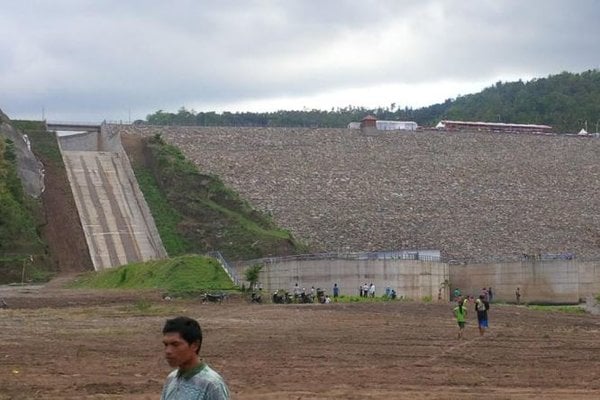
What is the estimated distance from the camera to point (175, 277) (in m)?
42.5

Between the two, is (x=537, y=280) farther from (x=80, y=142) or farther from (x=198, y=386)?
(x=198, y=386)

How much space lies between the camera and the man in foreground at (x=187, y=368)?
5910 millimetres

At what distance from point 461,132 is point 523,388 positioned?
73660mm

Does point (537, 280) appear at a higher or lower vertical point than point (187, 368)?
lower

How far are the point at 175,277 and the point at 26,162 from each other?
28.5 m

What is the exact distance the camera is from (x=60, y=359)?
18.7 meters

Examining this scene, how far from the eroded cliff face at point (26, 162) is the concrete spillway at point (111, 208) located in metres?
2.19

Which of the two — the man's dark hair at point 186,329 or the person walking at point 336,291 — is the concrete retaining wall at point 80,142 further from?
the man's dark hair at point 186,329

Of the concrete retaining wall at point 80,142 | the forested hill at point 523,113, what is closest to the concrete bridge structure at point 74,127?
the concrete retaining wall at point 80,142

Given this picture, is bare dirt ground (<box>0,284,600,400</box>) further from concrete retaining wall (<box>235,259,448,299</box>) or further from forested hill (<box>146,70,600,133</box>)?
forested hill (<box>146,70,600,133</box>)

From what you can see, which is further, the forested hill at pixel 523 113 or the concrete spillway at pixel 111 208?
the forested hill at pixel 523 113

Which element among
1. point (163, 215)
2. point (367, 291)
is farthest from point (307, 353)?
point (163, 215)

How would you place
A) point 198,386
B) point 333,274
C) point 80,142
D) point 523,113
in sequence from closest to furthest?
point 198,386
point 333,274
point 80,142
point 523,113

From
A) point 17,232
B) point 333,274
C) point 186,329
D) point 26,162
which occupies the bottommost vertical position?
point 333,274
